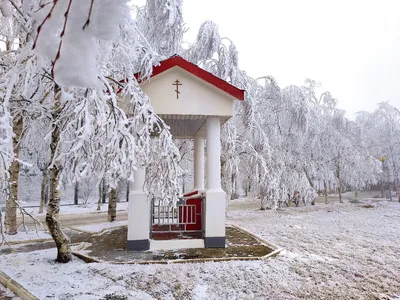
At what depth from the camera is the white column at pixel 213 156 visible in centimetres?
693

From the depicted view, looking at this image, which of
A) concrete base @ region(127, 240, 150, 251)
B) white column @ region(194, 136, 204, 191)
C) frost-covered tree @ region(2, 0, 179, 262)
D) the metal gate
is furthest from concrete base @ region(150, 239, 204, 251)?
white column @ region(194, 136, 204, 191)

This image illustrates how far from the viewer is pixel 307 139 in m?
19.3

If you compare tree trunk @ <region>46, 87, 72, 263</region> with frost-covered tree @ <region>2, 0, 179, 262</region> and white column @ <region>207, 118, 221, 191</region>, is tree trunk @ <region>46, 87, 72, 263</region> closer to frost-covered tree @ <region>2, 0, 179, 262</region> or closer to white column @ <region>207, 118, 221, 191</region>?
frost-covered tree @ <region>2, 0, 179, 262</region>

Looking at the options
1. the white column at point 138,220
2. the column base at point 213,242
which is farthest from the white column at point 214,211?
the white column at point 138,220

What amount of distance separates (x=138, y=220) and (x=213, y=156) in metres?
2.34

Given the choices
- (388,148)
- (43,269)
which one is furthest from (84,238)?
(388,148)

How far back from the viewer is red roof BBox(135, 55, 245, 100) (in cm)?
653

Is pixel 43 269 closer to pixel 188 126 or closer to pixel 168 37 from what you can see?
pixel 188 126

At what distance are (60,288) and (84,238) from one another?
4.09 m

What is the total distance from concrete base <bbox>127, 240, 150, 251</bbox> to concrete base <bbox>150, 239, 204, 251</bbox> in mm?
151

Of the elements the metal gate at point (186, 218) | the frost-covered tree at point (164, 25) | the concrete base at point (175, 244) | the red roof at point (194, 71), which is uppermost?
the frost-covered tree at point (164, 25)

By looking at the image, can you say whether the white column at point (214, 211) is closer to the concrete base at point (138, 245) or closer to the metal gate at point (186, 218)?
the metal gate at point (186, 218)

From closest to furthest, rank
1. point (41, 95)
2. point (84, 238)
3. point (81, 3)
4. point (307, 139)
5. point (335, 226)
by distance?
point (81, 3) < point (41, 95) < point (84, 238) < point (335, 226) < point (307, 139)

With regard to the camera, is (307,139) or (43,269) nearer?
(43,269)
